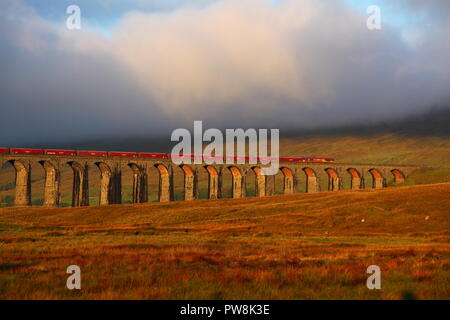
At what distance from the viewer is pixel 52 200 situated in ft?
282

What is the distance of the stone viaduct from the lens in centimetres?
8488

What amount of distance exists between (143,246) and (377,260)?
12180 millimetres

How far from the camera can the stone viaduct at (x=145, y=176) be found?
84875mm

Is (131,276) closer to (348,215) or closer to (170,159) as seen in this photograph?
(348,215)

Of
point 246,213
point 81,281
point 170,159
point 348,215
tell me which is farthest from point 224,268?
point 170,159

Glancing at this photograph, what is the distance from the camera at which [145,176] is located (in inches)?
3957

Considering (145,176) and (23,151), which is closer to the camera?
(23,151)

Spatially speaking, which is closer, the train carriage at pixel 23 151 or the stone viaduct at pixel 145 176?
the train carriage at pixel 23 151

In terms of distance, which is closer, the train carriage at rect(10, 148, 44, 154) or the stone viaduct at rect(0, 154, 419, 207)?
the train carriage at rect(10, 148, 44, 154)

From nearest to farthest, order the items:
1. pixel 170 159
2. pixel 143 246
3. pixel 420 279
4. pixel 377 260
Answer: pixel 420 279
pixel 377 260
pixel 143 246
pixel 170 159

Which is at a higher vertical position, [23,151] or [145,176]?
[23,151]
